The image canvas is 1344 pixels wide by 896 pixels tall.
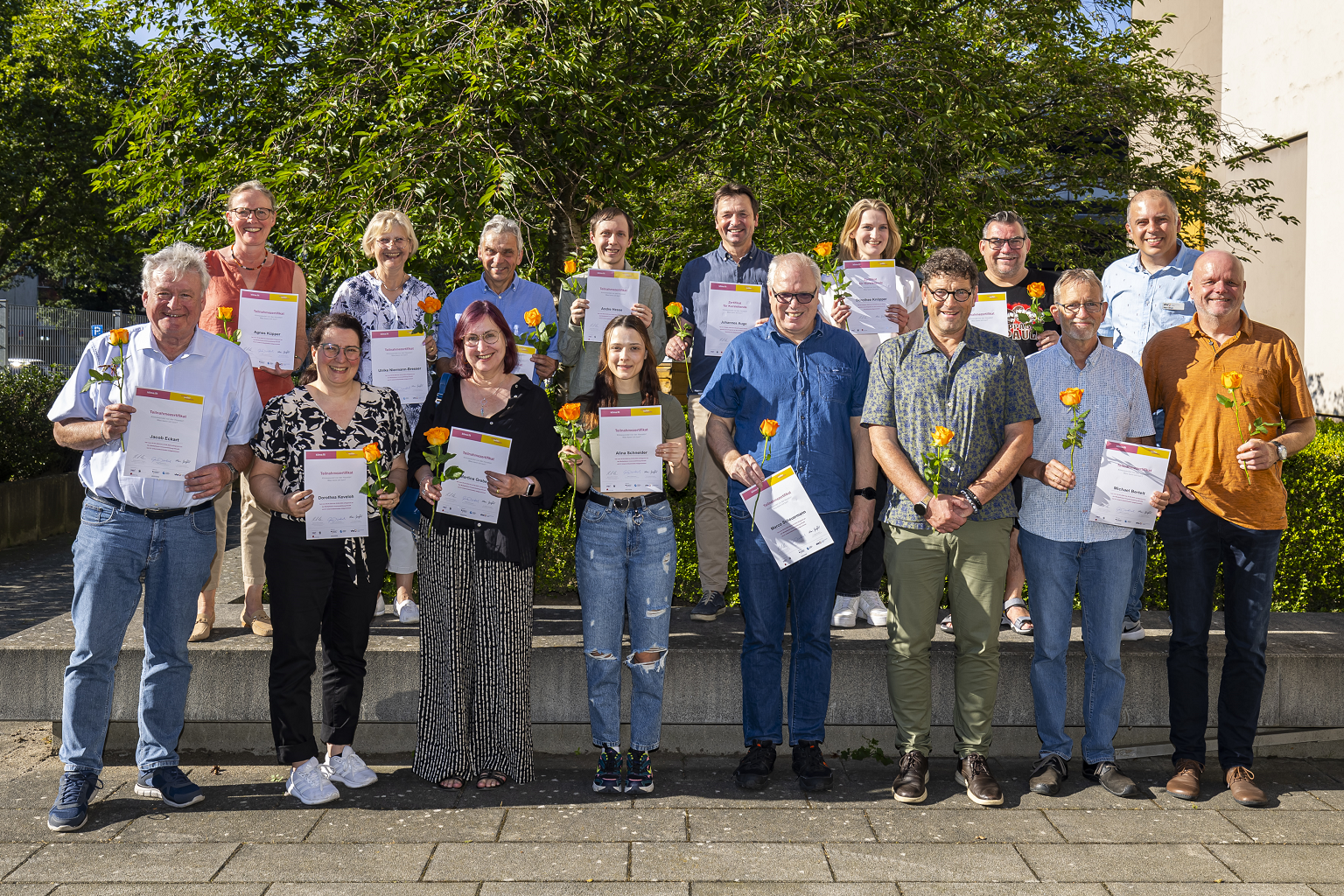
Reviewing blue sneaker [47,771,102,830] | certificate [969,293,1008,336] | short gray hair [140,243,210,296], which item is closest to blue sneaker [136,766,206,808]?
blue sneaker [47,771,102,830]

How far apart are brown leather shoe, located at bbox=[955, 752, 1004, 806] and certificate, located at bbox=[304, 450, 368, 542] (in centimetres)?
284

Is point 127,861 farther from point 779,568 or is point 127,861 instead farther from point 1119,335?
point 1119,335

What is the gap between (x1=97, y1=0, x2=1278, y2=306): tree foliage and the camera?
23.9ft

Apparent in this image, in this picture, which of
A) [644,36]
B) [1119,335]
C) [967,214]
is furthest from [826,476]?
[967,214]

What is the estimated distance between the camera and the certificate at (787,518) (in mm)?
4504

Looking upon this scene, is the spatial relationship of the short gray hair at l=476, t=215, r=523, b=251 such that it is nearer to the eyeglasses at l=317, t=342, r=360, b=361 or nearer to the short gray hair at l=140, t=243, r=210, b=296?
the eyeglasses at l=317, t=342, r=360, b=361

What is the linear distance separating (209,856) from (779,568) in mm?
2551

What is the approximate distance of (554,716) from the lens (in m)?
5.25

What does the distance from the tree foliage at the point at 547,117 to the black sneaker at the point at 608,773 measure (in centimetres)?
364

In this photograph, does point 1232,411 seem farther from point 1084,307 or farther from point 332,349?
point 332,349

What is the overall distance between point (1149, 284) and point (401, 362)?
3772 millimetres

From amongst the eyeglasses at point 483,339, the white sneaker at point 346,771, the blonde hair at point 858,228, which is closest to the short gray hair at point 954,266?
the blonde hair at point 858,228

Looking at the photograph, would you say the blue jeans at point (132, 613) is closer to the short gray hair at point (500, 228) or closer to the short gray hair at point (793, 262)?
the short gray hair at point (500, 228)

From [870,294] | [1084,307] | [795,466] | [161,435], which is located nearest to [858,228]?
[870,294]
